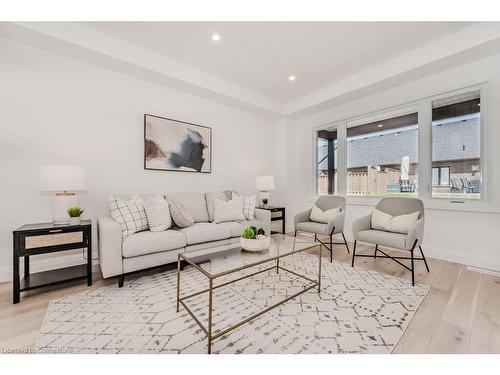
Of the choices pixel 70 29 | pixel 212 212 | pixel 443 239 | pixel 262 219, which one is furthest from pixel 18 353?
pixel 443 239

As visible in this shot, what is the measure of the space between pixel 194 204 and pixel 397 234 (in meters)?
2.49

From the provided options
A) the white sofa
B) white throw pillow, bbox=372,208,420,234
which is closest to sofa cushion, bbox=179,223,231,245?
the white sofa

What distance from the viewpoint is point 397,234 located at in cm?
246

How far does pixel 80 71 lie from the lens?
8.66 ft

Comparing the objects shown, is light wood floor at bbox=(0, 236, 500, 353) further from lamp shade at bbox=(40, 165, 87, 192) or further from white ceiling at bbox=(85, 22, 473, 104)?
white ceiling at bbox=(85, 22, 473, 104)

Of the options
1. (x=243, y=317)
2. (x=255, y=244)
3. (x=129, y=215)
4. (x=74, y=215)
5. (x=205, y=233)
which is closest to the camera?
(x=243, y=317)

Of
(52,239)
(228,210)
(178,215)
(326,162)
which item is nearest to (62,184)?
(52,239)

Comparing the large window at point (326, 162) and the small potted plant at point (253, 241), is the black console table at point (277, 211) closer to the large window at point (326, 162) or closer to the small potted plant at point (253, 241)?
the large window at point (326, 162)

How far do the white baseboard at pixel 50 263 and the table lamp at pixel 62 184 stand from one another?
609 mm

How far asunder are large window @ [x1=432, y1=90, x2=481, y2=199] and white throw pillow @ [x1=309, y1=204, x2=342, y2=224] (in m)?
1.33

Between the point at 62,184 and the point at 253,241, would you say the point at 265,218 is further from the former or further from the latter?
the point at 62,184

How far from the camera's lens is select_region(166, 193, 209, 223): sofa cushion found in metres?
3.02
